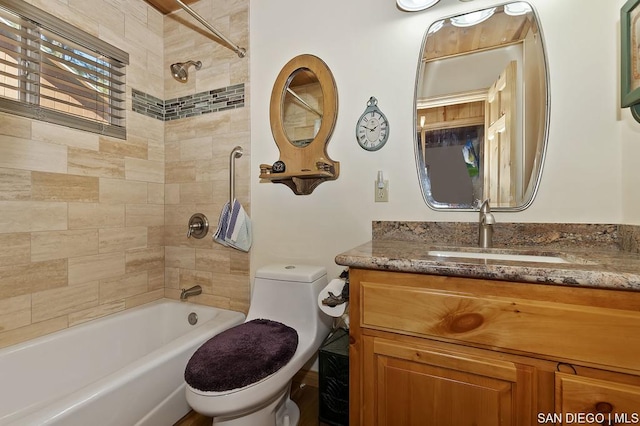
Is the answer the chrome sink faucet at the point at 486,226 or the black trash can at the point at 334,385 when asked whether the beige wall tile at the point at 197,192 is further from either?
the chrome sink faucet at the point at 486,226

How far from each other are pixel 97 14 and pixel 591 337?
8.93 feet

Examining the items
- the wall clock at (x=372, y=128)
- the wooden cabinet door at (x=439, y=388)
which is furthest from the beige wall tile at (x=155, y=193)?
the wooden cabinet door at (x=439, y=388)

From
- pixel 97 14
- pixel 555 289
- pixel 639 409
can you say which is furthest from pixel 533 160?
pixel 97 14

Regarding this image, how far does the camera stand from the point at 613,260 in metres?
0.90

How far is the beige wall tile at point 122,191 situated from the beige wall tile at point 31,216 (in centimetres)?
23

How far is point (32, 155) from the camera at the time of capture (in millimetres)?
1421

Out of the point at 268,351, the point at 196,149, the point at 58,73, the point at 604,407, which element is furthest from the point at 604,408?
the point at 58,73

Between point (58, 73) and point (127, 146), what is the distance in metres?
0.49

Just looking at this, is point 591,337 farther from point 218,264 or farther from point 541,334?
point 218,264

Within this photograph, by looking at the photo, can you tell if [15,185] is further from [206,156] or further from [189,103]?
[189,103]

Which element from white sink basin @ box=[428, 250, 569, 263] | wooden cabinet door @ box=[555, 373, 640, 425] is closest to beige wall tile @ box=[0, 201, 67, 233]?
white sink basin @ box=[428, 250, 569, 263]

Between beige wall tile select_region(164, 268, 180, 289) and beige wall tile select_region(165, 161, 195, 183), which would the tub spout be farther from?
beige wall tile select_region(165, 161, 195, 183)

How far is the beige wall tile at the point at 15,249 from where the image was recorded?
1.34 m

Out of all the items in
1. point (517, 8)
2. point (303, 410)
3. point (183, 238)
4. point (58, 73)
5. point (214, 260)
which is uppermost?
point (517, 8)
